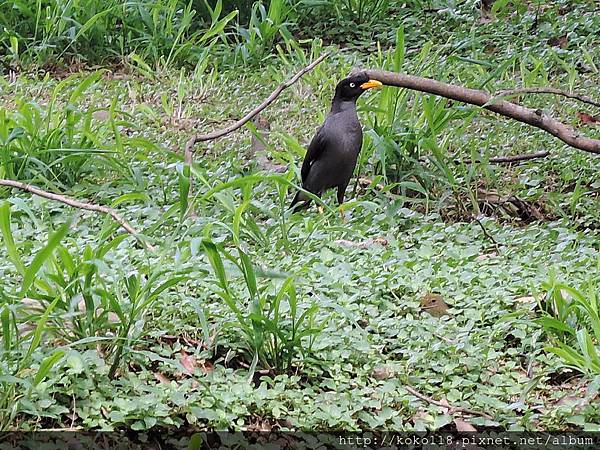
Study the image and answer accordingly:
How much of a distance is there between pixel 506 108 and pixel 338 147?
1056 mm

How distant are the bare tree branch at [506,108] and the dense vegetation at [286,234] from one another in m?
0.35

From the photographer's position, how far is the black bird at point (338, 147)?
5.99 metres

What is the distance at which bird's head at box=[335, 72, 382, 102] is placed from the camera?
20.2ft

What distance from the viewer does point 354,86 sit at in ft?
20.6

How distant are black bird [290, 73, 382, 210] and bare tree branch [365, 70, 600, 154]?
45 centimetres

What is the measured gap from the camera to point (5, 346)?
3.23m

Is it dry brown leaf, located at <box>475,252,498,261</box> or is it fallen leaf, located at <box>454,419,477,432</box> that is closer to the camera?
fallen leaf, located at <box>454,419,477,432</box>

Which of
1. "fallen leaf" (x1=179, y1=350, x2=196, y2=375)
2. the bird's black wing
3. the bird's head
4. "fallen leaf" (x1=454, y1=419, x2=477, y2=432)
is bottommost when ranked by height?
the bird's black wing

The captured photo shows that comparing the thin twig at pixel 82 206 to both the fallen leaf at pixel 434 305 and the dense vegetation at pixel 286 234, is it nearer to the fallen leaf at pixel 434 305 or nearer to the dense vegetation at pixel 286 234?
the dense vegetation at pixel 286 234

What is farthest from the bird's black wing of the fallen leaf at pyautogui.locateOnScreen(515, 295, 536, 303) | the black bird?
the fallen leaf at pyautogui.locateOnScreen(515, 295, 536, 303)

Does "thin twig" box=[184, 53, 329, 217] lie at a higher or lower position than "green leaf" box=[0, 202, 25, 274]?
lower

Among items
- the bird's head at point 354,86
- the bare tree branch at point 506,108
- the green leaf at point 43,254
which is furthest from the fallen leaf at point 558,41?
the green leaf at point 43,254

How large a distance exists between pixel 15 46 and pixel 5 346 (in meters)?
5.61

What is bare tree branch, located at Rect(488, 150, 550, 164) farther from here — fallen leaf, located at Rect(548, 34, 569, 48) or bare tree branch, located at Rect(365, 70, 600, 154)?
fallen leaf, located at Rect(548, 34, 569, 48)
